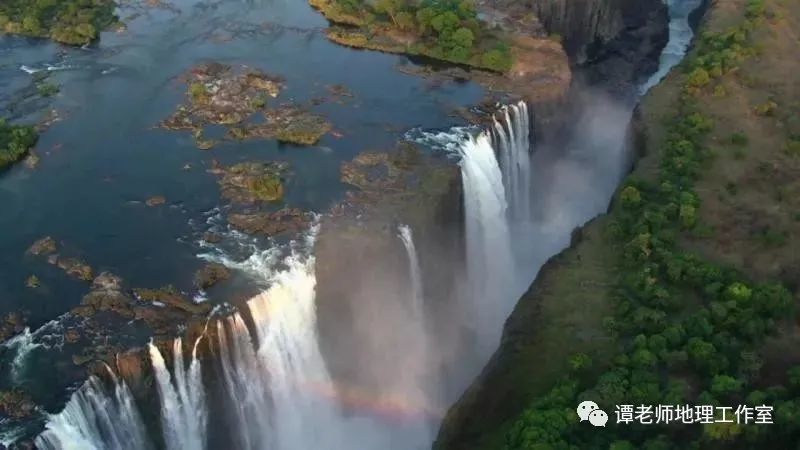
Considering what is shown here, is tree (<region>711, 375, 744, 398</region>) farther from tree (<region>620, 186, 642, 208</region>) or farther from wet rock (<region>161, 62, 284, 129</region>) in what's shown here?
wet rock (<region>161, 62, 284, 129</region>)

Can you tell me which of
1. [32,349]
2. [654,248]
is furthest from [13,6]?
[654,248]

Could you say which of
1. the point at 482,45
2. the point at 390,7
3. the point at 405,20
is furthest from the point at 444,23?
the point at 390,7

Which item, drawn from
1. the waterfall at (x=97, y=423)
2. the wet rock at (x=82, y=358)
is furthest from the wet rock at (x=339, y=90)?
the waterfall at (x=97, y=423)

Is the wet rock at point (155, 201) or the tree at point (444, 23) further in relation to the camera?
the tree at point (444, 23)

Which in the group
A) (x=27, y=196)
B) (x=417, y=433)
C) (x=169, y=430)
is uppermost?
(x=27, y=196)

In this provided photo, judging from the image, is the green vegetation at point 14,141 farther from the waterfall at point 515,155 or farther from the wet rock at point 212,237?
the waterfall at point 515,155

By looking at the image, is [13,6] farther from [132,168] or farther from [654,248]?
[654,248]
